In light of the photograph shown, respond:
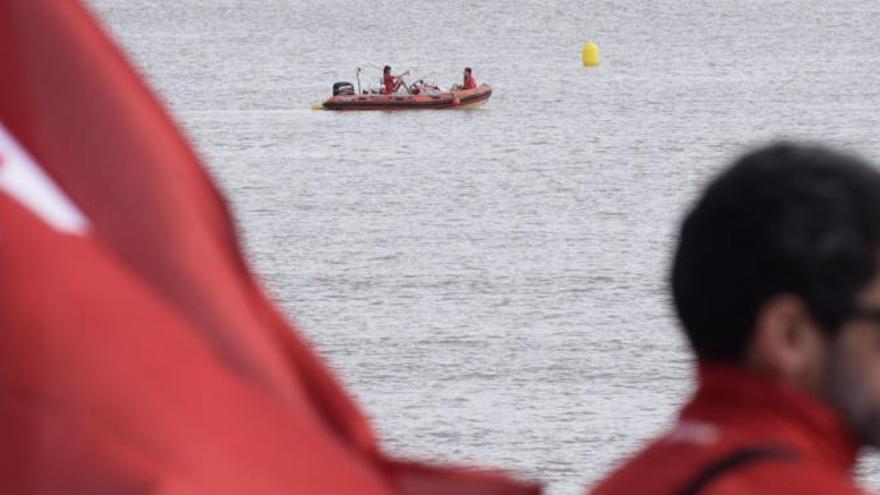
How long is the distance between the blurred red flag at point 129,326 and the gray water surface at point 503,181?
20.2m

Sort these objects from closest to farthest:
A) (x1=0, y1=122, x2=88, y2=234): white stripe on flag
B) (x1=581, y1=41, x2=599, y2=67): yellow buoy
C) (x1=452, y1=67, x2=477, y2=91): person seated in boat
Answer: (x1=0, y1=122, x2=88, y2=234): white stripe on flag
(x1=452, y1=67, x2=477, y2=91): person seated in boat
(x1=581, y1=41, x2=599, y2=67): yellow buoy

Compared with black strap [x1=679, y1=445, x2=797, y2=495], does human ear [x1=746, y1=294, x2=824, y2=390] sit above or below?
above

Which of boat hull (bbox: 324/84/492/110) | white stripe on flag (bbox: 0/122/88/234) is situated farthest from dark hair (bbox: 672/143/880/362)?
boat hull (bbox: 324/84/492/110)

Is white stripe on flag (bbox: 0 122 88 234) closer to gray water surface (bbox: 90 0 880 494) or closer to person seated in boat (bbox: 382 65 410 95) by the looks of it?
gray water surface (bbox: 90 0 880 494)

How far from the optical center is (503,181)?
37281 mm

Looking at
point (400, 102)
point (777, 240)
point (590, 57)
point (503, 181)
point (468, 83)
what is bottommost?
point (590, 57)

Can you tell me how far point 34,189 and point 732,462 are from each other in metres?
0.59

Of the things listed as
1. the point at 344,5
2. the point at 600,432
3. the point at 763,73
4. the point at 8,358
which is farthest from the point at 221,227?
the point at 344,5

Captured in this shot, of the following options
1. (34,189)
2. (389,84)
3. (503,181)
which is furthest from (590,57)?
(34,189)

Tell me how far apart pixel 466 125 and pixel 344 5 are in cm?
2993

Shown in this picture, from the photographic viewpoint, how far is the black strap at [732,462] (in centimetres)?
152

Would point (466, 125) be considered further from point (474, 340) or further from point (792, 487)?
point (792, 487)

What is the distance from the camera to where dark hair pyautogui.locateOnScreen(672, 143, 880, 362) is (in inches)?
61.5

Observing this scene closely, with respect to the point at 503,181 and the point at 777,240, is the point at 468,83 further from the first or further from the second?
the point at 777,240
